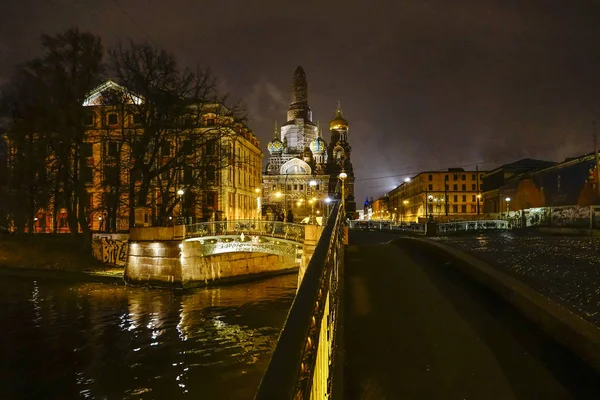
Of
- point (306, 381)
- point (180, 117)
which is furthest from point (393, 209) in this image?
point (306, 381)

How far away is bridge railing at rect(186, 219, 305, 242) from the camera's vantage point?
97.6ft

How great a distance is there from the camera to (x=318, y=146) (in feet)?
354

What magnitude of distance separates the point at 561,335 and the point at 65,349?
637 inches

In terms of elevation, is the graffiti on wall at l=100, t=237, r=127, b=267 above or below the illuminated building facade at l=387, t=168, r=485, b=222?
below

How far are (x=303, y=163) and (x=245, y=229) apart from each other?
225 ft

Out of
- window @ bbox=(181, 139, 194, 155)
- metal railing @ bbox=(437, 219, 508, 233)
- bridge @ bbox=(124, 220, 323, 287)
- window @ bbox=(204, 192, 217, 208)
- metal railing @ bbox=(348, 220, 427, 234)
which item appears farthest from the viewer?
window @ bbox=(204, 192, 217, 208)

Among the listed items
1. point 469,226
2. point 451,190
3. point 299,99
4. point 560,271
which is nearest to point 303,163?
point 299,99

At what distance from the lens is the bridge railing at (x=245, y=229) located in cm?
2975

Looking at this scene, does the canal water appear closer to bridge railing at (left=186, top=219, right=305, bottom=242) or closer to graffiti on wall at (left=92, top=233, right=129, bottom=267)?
bridge railing at (left=186, top=219, right=305, bottom=242)

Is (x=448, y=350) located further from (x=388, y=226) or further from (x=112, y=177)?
(x=388, y=226)

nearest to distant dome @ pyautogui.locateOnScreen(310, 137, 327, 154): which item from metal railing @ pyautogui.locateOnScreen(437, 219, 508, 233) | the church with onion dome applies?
the church with onion dome

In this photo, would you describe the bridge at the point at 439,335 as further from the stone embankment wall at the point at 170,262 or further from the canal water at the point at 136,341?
the stone embankment wall at the point at 170,262

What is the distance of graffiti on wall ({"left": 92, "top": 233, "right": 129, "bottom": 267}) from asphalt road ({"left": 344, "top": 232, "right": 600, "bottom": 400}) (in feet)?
97.6

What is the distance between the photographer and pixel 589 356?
580cm
